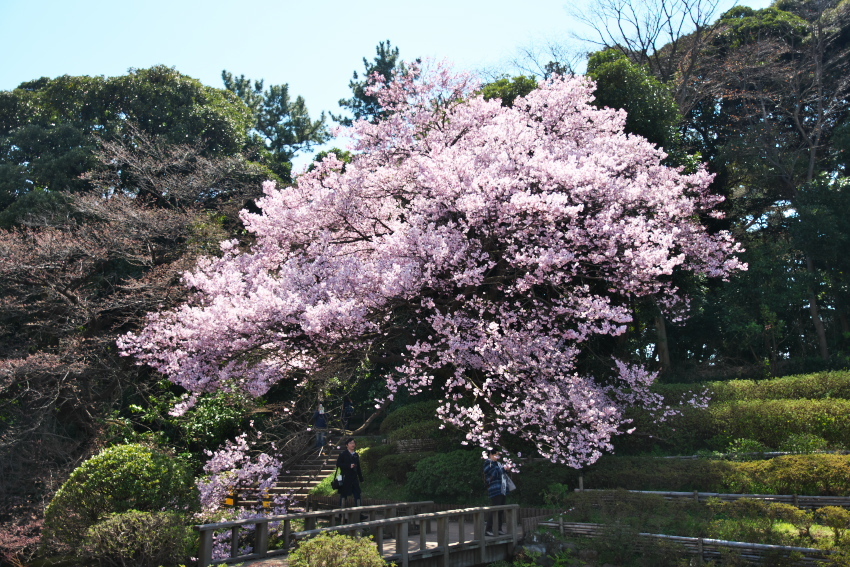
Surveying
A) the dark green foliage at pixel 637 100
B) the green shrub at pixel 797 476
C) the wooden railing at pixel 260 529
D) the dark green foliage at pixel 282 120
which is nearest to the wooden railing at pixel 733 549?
the green shrub at pixel 797 476

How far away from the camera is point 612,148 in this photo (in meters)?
14.0

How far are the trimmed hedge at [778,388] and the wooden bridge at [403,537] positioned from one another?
5.94m

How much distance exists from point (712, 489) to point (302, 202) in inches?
386

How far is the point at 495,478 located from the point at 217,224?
13.1 meters

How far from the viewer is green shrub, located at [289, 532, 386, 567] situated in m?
6.82

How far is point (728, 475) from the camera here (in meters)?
10.7

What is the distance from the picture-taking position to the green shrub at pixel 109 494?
982cm

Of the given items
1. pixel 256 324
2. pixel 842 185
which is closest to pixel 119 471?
pixel 256 324

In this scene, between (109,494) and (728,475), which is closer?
(109,494)

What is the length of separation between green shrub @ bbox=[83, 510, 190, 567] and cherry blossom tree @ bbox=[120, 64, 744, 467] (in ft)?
11.5

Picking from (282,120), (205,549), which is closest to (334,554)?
(205,549)

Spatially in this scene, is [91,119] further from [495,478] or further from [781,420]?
[781,420]

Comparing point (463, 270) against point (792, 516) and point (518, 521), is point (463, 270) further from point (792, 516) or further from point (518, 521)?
point (792, 516)

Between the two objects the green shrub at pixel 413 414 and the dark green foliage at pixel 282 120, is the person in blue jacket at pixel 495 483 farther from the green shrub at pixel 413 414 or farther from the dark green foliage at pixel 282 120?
the dark green foliage at pixel 282 120
